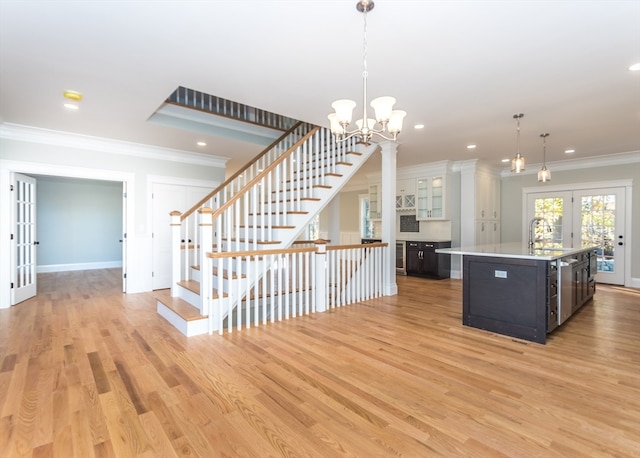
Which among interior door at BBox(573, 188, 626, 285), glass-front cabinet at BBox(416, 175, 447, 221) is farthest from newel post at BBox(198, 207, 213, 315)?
interior door at BBox(573, 188, 626, 285)

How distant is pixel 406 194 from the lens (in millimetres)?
8047

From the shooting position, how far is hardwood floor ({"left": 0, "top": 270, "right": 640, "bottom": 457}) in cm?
178

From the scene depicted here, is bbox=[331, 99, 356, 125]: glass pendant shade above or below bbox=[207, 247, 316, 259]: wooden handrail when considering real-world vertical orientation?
above

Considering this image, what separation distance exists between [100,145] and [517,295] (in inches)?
249

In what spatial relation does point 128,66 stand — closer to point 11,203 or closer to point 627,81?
point 11,203

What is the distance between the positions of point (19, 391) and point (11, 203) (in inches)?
146

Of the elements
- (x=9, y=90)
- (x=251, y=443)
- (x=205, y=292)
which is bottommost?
(x=251, y=443)

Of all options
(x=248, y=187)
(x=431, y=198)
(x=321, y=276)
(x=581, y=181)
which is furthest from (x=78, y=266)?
(x=581, y=181)

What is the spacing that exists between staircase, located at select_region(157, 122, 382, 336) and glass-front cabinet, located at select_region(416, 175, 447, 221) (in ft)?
8.85

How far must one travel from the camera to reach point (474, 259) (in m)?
3.76

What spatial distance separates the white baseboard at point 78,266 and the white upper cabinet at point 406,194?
26.0 ft

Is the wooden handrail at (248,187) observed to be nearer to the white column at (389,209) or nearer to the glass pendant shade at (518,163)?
the white column at (389,209)

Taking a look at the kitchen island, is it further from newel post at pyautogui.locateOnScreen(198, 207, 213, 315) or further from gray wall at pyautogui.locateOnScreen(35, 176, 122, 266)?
gray wall at pyautogui.locateOnScreen(35, 176, 122, 266)

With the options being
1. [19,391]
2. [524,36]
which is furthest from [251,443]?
[524,36]
